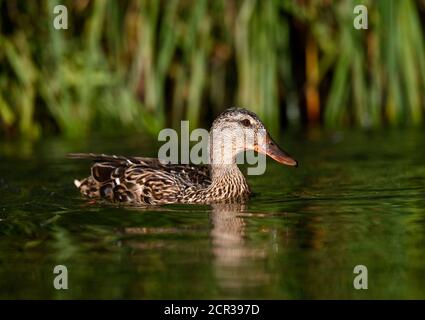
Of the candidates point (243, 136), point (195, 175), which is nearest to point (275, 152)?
point (243, 136)

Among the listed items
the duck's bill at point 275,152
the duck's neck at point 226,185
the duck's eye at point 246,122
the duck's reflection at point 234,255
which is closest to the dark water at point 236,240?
the duck's reflection at point 234,255

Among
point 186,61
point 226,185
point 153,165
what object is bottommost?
point 226,185

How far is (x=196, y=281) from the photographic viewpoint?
5582mm

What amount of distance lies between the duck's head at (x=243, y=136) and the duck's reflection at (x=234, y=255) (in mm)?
898

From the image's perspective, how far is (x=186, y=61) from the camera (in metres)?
12.4

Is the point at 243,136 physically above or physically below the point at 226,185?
above

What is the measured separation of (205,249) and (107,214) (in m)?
1.46

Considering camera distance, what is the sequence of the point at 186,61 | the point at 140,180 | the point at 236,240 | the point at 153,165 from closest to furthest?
the point at 236,240, the point at 140,180, the point at 153,165, the point at 186,61

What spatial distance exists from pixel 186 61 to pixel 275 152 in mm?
4159

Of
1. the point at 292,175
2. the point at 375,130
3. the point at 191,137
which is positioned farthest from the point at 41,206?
the point at 375,130

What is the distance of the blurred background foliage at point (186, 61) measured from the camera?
11.8m

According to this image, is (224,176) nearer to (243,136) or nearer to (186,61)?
(243,136)

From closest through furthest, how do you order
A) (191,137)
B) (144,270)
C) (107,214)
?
(144,270), (107,214), (191,137)
